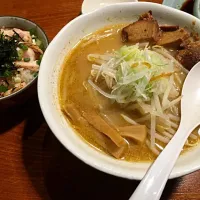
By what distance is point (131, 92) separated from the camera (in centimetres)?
120

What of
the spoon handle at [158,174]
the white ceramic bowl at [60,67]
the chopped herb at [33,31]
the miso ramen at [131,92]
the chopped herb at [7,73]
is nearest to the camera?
the spoon handle at [158,174]

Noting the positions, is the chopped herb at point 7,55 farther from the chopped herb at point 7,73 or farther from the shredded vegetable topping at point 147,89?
the shredded vegetable topping at point 147,89

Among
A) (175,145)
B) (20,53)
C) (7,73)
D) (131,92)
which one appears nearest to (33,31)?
(20,53)

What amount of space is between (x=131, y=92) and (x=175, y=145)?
0.28 meters

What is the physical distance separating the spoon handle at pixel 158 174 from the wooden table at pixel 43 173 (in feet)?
0.90

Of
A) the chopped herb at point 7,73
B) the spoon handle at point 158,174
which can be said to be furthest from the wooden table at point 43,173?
the spoon handle at point 158,174

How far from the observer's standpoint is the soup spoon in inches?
33.7

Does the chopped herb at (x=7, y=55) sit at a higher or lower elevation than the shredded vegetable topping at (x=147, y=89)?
lower

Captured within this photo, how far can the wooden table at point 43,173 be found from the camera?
47.6 inches

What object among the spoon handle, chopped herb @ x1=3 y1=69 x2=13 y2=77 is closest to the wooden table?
chopped herb @ x1=3 y1=69 x2=13 y2=77

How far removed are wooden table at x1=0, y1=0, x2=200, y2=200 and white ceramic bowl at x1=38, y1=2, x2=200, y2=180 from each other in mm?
170

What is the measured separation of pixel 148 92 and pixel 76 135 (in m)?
0.32

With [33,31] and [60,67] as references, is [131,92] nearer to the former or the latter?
[60,67]

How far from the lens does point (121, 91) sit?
3.99ft
